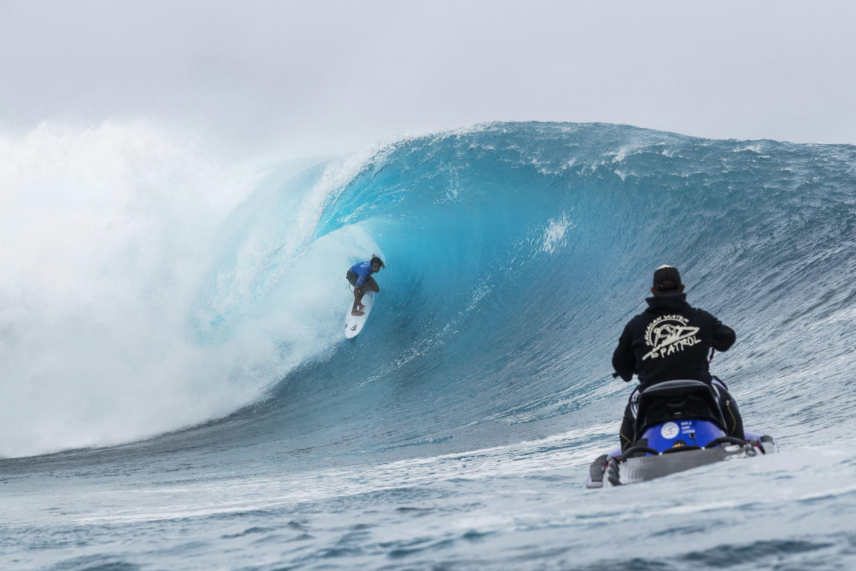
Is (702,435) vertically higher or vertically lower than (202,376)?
lower

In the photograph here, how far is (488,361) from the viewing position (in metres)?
9.87

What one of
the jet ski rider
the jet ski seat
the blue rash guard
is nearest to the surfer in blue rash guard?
the blue rash guard

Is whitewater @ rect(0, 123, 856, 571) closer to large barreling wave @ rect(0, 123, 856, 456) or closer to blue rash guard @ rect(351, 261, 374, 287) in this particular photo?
large barreling wave @ rect(0, 123, 856, 456)

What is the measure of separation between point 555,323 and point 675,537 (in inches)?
328

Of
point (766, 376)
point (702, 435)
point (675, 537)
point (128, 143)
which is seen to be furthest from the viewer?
point (128, 143)

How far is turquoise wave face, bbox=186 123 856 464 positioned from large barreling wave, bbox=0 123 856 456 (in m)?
0.04

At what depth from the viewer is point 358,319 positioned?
42.7 ft

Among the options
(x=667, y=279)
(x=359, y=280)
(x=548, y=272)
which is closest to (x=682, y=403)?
(x=667, y=279)

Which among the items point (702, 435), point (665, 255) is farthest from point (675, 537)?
point (665, 255)

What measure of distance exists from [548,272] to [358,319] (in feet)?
11.3

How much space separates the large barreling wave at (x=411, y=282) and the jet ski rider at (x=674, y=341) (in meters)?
2.30

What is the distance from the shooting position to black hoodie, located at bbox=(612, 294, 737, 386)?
3.32m

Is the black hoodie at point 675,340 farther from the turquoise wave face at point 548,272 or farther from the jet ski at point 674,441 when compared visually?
the turquoise wave face at point 548,272

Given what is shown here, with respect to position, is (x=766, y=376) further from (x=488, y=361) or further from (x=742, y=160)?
(x=742, y=160)
